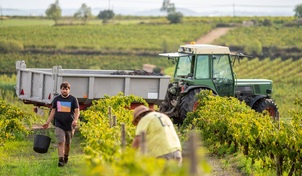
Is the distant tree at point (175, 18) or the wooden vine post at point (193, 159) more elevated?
the distant tree at point (175, 18)

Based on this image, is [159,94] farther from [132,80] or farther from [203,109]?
[203,109]

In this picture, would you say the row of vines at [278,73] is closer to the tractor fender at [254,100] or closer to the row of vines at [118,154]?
the tractor fender at [254,100]

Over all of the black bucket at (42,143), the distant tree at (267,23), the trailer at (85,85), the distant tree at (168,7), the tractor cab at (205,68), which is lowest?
the black bucket at (42,143)

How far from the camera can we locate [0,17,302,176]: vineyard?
9.87 metres

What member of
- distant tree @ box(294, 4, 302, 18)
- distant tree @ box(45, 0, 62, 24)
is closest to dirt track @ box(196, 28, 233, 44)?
distant tree @ box(294, 4, 302, 18)

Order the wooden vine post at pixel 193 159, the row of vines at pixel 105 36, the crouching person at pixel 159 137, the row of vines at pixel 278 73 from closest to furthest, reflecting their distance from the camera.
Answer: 1. the wooden vine post at pixel 193 159
2. the crouching person at pixel 159 137
3. the row of vines at pixel 278 73
4. the row of vines at pixel 105 36

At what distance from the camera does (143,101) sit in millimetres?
18031

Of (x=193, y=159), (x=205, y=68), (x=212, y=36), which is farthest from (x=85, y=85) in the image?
(x=212, y=36)

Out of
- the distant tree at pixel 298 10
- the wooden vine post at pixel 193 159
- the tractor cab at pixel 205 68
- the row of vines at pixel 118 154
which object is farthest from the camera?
the distant tree at pixel 298 10

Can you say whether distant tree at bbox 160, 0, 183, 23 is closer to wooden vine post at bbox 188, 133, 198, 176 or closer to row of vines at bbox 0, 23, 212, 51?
row of vines at bbox 0, 23, 212, 51

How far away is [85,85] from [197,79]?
2633 millimetres

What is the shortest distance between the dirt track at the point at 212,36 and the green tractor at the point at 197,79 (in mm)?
44898

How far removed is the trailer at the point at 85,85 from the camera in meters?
18.8

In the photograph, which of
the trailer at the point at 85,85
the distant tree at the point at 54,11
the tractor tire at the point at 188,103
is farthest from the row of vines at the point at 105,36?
the tractor tire at the point at 188,103
